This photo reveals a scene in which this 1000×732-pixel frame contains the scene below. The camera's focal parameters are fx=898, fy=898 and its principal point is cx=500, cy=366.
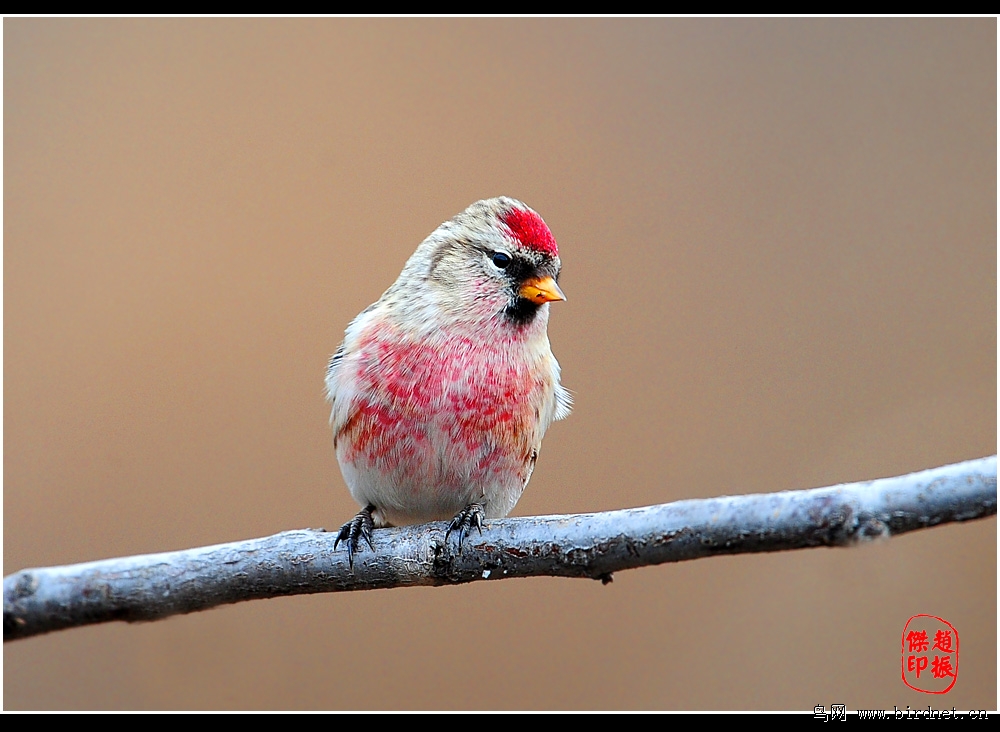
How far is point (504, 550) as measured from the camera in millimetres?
1311

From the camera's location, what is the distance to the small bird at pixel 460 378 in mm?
1596

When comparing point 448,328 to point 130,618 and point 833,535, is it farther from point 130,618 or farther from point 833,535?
point 833,535

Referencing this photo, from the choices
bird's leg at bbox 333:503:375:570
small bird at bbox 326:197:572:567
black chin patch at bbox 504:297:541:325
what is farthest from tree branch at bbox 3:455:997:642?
black chin patch at bbox 504:297:541:325

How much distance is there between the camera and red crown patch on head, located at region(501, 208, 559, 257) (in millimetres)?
1619

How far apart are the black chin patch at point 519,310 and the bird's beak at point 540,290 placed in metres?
0.01

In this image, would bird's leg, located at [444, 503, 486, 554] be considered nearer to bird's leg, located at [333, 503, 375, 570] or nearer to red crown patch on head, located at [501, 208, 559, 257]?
bird's leg, located at [333, 503, 375, 570]

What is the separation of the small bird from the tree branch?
0.16 m

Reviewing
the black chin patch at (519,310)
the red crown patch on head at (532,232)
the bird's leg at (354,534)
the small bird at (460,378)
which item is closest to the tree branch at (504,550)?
the bird's leg at (354,534)

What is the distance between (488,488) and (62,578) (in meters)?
0.71

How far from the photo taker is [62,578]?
52.1 inches

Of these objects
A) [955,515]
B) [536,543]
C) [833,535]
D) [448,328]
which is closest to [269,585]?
[536,543]

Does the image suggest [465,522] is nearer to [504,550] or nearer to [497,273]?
[504,550]

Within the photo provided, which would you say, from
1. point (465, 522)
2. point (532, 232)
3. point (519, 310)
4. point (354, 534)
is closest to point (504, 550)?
point (465, 522)

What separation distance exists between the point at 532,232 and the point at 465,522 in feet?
1.74
